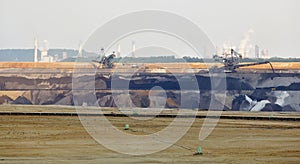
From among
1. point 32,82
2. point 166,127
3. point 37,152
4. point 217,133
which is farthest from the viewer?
point 32,82

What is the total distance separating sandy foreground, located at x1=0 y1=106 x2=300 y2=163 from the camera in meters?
38.1

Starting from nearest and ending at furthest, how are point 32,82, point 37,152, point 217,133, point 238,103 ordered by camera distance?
point 37,152
point 217,133
point 238,103
point 32,82

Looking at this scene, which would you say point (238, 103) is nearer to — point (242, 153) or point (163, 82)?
point (163, 82)

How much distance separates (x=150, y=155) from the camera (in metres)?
40.1

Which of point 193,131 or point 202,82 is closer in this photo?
point 193,131

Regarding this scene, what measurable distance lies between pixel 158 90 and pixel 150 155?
98705 mm

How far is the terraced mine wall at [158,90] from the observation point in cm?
12912

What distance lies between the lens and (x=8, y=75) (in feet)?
538

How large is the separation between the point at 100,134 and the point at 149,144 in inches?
313

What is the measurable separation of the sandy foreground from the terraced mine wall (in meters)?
60.8

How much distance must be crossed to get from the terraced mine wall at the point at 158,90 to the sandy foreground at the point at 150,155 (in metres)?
60.8

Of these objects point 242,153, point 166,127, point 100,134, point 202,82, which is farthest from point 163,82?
point 242,153

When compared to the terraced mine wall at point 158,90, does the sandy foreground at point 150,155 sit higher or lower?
lower

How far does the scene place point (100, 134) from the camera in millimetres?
54188
